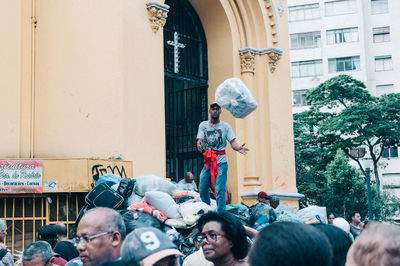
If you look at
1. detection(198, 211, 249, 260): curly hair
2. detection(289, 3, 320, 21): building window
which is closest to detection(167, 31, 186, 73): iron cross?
detection(198, 211, 249, 260): curly hair

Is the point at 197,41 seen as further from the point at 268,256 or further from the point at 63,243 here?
the point at 268,256

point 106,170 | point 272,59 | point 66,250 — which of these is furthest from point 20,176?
point 272,59

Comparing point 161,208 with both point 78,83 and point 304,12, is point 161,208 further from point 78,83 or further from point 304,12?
point 304,12

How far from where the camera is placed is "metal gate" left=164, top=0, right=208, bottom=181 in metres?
13.5

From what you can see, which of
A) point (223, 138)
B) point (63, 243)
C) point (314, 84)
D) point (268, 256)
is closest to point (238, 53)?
point (223, 138)

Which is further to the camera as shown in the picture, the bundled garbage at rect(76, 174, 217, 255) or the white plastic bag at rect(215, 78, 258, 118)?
the white plastic bag at rect(215, 78, 258, 118)

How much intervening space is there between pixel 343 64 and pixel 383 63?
10.6 feet

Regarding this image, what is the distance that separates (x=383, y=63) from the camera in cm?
4412

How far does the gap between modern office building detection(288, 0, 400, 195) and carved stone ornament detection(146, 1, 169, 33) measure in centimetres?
3326

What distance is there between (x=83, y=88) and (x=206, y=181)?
11.7 feet

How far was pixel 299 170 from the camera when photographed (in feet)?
103

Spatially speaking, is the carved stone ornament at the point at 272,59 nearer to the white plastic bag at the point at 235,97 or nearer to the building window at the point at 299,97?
the white plastic bag at the point at 235,97

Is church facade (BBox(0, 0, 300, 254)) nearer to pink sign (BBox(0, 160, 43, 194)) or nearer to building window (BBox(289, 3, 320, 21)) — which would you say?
pink sign (BBox(0, 160, 43, 194))

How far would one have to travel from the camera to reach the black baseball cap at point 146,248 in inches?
121
